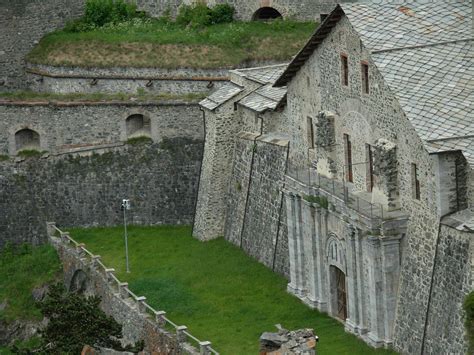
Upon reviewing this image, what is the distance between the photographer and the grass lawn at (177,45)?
82438 mm

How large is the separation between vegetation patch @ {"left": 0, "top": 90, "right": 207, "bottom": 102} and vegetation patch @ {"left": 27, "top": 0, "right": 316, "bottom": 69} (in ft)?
6.33

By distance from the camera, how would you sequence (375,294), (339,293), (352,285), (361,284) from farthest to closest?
(339,293), (352,285), (361,284), (375,294)

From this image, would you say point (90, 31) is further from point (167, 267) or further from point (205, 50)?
point (167, 267)

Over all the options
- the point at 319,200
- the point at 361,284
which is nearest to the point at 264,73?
the point at 319,200

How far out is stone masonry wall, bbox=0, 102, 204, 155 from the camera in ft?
261

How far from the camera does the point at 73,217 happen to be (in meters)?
80.0

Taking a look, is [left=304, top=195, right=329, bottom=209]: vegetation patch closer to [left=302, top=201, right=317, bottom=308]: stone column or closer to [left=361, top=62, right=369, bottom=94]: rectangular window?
[left=302, top=201, right=317, bottom=308]: stone column

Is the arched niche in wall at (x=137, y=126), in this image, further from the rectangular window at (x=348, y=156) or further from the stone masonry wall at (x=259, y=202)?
the rectangular window at (x=348, y=156)

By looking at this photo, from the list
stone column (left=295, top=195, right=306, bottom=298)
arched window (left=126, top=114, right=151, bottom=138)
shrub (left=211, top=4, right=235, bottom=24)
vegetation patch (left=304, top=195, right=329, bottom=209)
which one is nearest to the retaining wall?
arched window (left=126, top=114, right=151, bottom=138)

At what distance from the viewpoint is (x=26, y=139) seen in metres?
81.2

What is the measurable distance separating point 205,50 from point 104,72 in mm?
4702

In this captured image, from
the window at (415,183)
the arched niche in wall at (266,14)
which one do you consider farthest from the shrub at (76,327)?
the arched niche in wall at (266,14)

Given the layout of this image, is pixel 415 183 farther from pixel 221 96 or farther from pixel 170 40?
pixel 170 40

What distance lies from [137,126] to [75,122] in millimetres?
2717
